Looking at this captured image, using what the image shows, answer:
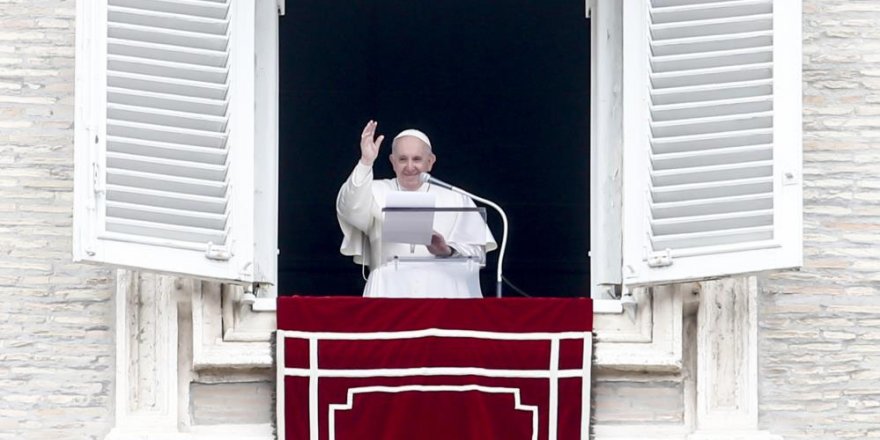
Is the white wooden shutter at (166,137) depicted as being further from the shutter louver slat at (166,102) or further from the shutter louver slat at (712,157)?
the shutter louver slat at (712,157)

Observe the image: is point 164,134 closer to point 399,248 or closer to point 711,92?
point 399,248

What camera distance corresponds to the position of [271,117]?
489 inches

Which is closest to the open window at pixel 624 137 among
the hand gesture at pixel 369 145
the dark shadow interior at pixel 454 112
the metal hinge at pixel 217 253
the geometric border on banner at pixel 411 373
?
the metal hinge at pixel 217 253

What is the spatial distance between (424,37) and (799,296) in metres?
3.96

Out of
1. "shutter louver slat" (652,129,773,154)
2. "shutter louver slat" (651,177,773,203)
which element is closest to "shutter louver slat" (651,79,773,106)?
"shutter louver slat" (652,129,773,154)

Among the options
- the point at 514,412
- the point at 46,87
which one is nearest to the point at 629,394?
the point at 514,412

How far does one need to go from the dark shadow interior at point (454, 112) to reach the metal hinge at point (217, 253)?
3453 millimetres

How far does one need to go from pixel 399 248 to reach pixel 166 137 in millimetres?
1199

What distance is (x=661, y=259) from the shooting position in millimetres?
11844

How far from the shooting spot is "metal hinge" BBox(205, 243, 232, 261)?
11.8 meters

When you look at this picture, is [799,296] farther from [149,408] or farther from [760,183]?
[149,408]

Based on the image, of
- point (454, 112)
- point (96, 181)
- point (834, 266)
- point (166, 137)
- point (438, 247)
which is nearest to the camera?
point (96, 181)

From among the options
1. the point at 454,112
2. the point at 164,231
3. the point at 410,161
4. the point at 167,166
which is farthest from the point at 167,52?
the point at 454,112

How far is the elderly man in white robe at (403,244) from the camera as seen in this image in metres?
12.5
